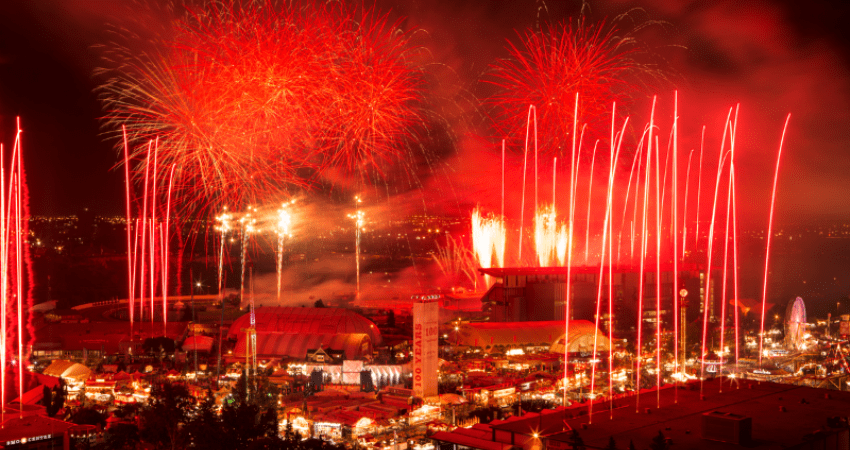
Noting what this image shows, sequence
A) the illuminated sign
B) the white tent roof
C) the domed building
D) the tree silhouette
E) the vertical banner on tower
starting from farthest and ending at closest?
the domed building < the white tent roof < the vertical banner on tower < the illuminated sign < the tree silhouette

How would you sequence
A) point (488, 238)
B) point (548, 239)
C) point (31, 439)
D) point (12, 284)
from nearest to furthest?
point (31, 439) < point (548, 239) < point (488, 238) < point (12, 284)

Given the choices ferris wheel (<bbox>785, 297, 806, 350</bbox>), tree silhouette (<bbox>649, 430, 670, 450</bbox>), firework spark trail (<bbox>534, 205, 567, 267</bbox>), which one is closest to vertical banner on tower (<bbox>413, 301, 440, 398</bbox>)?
tree silhouette (<bbox>649, 430, 670, 450</bbox>)

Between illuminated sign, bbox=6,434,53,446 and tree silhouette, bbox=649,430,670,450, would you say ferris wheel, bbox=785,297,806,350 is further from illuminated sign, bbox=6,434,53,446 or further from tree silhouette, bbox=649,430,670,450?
illuminated sign, bbox=6,434,53,446

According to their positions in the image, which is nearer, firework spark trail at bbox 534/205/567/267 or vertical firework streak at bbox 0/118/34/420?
vertical firework streak at bbox 0/118/34/420

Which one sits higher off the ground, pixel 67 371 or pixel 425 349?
pixel 425 349

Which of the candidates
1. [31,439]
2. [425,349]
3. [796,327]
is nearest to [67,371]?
[31,439]

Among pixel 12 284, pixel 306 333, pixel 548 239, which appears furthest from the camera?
pixel 12 284

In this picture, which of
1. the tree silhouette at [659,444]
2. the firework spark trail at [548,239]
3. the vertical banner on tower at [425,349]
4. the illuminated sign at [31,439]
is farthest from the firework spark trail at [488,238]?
the illuminated sign at [31,439]

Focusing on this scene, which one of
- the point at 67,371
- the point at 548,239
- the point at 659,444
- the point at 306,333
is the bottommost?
the point at 67,371

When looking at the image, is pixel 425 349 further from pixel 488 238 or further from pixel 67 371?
pixel 488 238
